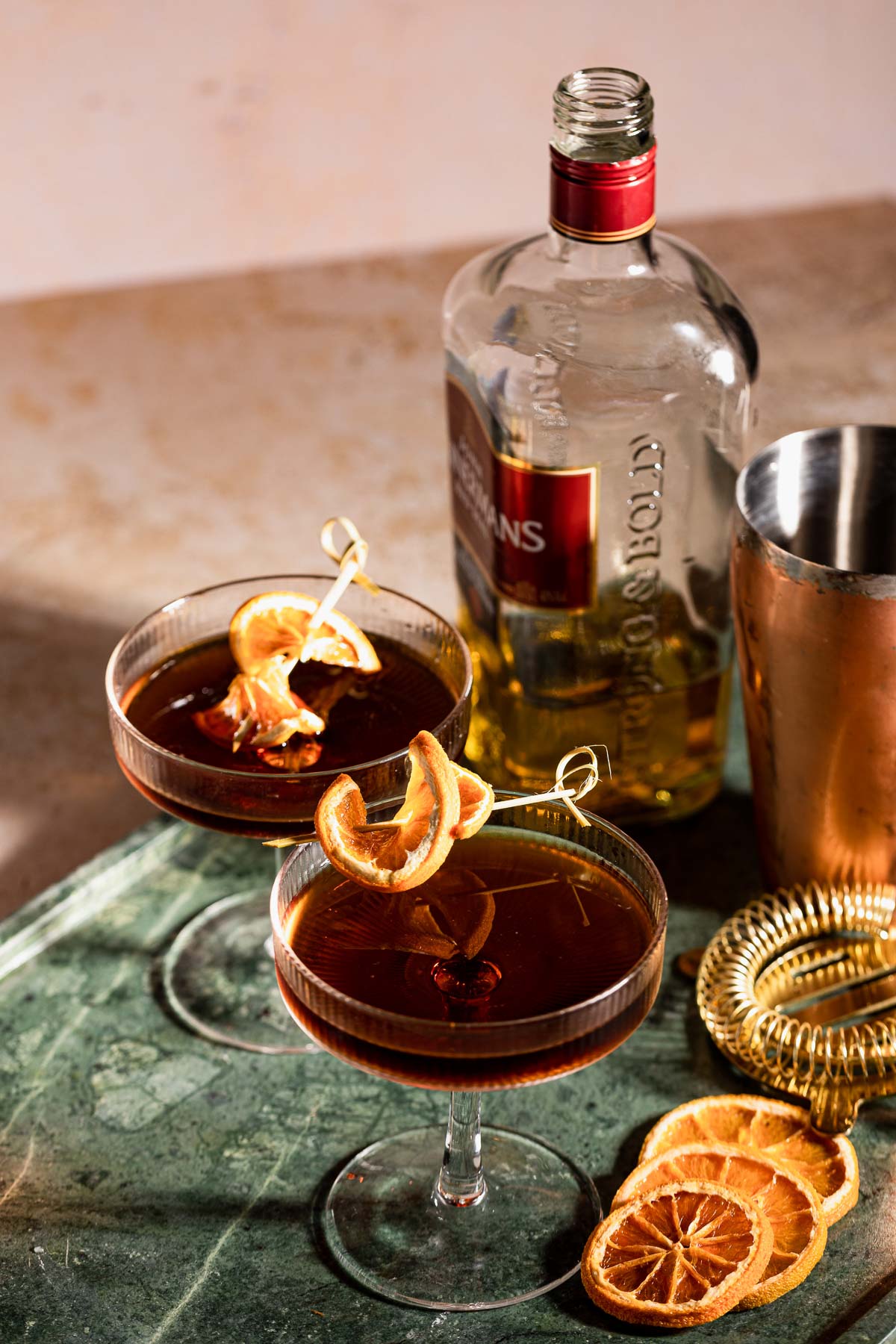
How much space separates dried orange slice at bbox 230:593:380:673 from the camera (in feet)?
3.41

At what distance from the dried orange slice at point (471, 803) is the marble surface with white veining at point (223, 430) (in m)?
0.52

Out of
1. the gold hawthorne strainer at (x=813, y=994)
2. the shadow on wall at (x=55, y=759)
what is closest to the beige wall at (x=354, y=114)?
the shadow on wall at (x=55, y=759)

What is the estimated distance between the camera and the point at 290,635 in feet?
3.44

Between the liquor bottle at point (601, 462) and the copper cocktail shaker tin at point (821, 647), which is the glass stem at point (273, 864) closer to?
the liquor bottle at point (601, 462)

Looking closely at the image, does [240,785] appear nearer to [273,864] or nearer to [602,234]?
[273,864]

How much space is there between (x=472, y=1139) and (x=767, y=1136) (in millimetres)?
171

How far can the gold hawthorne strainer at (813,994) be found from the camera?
0.98 meters

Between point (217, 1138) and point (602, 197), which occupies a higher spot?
point (602, 197)

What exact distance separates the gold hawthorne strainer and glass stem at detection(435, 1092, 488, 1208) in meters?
0.17

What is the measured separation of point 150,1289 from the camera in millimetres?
888

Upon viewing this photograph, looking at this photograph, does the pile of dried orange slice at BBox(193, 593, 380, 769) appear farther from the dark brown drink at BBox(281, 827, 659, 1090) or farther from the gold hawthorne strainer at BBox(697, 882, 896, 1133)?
the gold hawthorne strainer at BBox(697, 882, 896, 1133)

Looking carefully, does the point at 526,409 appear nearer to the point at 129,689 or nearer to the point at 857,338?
the point at 129,689

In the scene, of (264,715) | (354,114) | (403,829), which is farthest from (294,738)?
(354,114)

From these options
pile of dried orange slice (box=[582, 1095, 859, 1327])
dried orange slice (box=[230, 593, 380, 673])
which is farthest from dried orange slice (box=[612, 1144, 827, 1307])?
dried orange slice (box=[230, 593, 380, 673])
